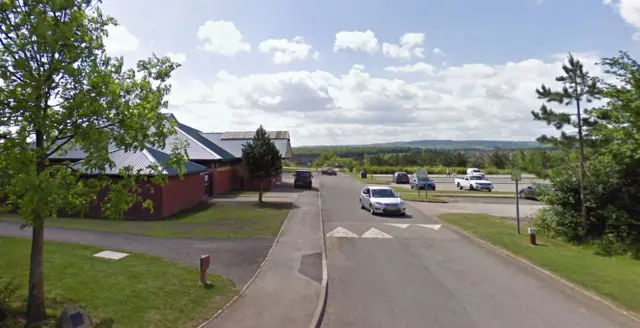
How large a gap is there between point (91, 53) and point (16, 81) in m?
1.14

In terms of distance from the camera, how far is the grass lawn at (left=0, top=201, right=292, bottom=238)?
15.6 m

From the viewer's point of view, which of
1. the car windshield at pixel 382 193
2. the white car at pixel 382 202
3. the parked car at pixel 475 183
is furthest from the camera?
the parked car at pixel 475 183

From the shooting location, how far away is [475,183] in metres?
41.2

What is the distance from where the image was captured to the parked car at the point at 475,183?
133ft

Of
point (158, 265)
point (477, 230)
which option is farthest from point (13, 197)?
point (477, 230)

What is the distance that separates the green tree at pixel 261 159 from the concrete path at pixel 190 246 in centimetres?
1200

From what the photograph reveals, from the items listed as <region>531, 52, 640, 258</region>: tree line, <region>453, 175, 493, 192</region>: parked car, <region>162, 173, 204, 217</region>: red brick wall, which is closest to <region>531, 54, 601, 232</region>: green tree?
<region>531, 52, 640, 258</region>: tree line

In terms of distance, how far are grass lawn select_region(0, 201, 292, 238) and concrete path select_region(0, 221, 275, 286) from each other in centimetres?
87

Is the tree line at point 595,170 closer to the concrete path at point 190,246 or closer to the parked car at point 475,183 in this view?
the concrete path at point 190,246

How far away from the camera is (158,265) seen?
10.5 metres

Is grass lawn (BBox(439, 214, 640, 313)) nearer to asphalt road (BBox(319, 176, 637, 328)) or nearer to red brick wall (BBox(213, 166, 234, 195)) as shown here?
asphalt road (BBox(319, 176, 637, 328))

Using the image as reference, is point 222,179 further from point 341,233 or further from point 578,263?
point 578,263

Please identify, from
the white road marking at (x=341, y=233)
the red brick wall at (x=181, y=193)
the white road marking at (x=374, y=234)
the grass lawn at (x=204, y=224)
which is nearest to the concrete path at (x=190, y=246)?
the grass lawn at (x=204, y=224)

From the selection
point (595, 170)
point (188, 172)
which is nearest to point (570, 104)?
point (595, 170)
